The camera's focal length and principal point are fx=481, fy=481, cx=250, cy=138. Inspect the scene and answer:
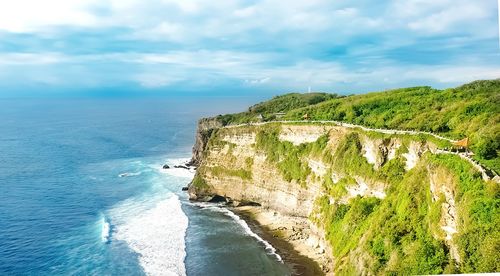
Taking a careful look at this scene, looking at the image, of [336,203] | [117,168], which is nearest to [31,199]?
[117,168]

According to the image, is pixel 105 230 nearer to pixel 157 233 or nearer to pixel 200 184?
pixel 157 233

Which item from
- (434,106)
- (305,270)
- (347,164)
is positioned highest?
(434,106)

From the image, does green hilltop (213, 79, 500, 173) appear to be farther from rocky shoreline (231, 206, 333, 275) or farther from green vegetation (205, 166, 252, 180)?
rocky shoreline (231, 206, 333, 275)

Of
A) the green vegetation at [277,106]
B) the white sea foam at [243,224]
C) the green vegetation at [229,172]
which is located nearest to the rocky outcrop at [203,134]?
the green vegetation at [277,106]

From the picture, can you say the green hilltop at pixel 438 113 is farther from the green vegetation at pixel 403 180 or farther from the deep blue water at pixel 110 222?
the deep blue water at pixel 110 222

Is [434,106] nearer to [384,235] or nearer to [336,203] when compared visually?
[336,203]

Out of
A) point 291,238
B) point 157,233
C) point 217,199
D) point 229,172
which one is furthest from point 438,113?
point 217,199
